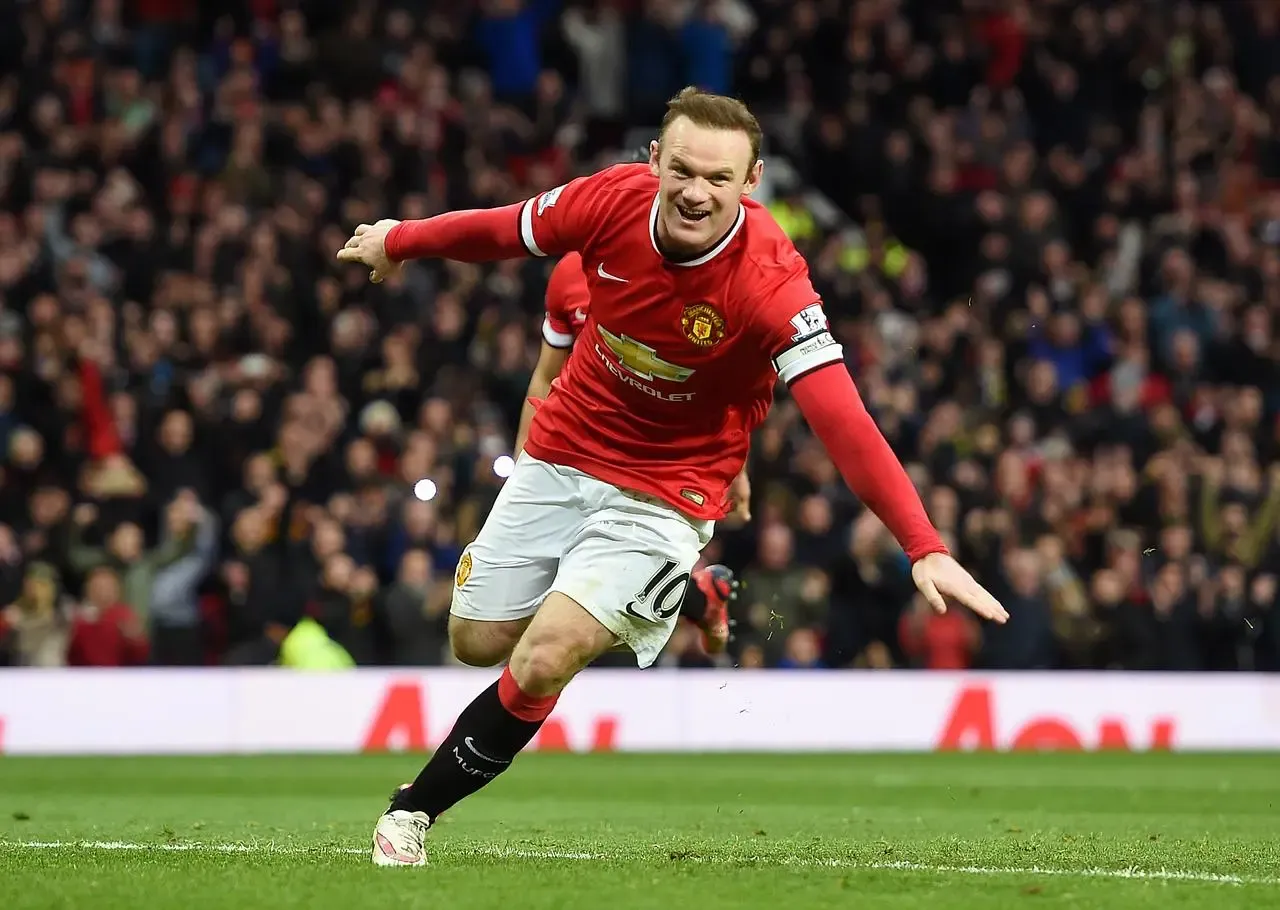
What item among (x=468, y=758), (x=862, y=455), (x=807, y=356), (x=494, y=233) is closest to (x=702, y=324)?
(x=807, y=356)

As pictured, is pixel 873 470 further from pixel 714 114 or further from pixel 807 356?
pixel 714 114

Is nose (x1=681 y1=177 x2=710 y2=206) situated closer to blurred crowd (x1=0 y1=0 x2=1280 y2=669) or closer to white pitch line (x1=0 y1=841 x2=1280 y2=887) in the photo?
white pitch line (x1=0 y1=841 x2=1280 y2=887)

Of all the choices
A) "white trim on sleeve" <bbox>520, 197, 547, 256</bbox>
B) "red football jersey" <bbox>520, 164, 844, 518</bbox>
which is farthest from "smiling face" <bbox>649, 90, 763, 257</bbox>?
"white trim on sleeve" <bbox>520, 197, 547, 256</bbox>

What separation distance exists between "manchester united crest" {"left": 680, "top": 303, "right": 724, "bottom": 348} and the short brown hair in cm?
47

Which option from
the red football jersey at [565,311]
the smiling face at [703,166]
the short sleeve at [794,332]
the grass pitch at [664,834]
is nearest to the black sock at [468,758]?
the grass pitch at [664,834]

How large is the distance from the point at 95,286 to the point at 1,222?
928mm

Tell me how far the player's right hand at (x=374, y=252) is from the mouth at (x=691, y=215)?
111 cm

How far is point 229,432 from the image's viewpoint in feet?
54.4

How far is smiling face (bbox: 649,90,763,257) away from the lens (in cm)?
671

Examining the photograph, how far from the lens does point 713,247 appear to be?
6.88 metres

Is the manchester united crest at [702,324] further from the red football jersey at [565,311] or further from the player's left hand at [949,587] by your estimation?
the red football jersey at [565,311]

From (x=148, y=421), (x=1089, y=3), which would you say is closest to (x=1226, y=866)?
(x=148, y=421)

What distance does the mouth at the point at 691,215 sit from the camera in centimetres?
676

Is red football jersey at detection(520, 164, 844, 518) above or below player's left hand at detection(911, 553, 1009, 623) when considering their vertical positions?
above
